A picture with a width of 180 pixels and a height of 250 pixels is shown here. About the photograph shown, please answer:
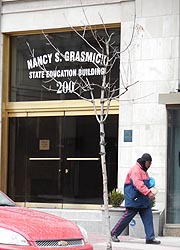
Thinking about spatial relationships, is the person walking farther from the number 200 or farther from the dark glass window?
the number 200

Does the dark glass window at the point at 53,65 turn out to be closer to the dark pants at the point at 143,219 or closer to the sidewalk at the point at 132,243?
the sidewalk at the point at 132,243

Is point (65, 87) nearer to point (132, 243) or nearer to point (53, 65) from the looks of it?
point (53, 65)

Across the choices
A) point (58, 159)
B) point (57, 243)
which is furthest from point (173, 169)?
point (57, 243)

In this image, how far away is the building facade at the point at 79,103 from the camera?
1500cm

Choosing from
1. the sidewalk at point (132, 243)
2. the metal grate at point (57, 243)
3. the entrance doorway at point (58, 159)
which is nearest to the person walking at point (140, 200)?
the sidewalk at point (132, 243)

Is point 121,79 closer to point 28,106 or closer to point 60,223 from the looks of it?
point 28,106

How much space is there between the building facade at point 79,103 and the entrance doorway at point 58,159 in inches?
1.1

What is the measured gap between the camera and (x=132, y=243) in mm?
12414

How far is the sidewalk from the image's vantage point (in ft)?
38.5

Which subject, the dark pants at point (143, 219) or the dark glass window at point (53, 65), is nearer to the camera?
the dark pants at point (143, 219)

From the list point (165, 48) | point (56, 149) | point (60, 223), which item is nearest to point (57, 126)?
point (56, 149)

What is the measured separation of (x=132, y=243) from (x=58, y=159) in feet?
17.5

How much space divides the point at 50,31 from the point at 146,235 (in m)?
7.38

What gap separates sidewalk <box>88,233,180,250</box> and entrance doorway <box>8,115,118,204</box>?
304 cm
